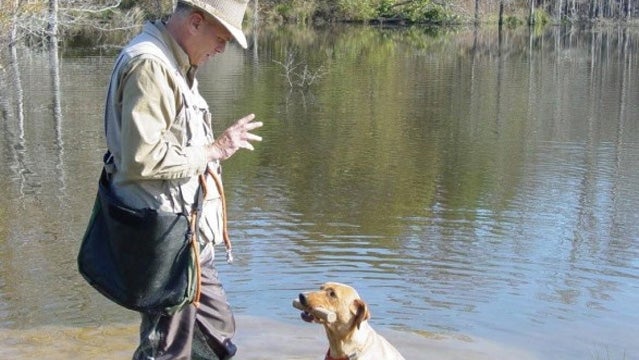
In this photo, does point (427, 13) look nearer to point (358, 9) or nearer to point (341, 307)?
point (358, 9)

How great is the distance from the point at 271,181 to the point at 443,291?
16.4 ft

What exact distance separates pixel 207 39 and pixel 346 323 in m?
1.67

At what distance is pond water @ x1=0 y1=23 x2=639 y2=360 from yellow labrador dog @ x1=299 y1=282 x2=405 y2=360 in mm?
1645

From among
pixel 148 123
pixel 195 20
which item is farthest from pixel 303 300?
pixel 195 20

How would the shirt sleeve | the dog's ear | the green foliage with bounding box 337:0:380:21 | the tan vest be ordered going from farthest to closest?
the green foliage with bounding box 337:0:380:21
the dog's ear
the tan vest
the shirt sleeve

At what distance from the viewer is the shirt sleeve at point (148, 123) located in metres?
3.34

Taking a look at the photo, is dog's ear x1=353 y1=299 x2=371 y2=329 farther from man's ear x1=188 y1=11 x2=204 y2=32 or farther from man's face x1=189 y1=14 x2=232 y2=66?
man's ear x1=188 y1=11 x2=204 y2=32

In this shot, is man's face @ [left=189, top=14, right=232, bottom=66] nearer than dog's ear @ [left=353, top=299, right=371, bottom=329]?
Yes

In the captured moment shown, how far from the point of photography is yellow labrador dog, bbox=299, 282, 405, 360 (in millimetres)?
4348

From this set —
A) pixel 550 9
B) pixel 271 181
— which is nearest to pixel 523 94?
pixel 271 181

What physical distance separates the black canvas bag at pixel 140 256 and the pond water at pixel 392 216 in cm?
231

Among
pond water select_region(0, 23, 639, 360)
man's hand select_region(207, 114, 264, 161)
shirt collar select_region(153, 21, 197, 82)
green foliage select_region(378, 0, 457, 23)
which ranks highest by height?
green foliage select_region(378, 0, 457, 23)

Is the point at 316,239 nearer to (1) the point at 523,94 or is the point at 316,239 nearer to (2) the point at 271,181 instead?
(2) the point at 271,181

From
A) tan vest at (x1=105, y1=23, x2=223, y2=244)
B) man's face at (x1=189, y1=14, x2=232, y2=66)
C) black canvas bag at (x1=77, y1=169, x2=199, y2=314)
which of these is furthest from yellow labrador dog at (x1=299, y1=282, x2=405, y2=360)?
man's face at (x1=189, y1=14, x2=232, y2=66)
